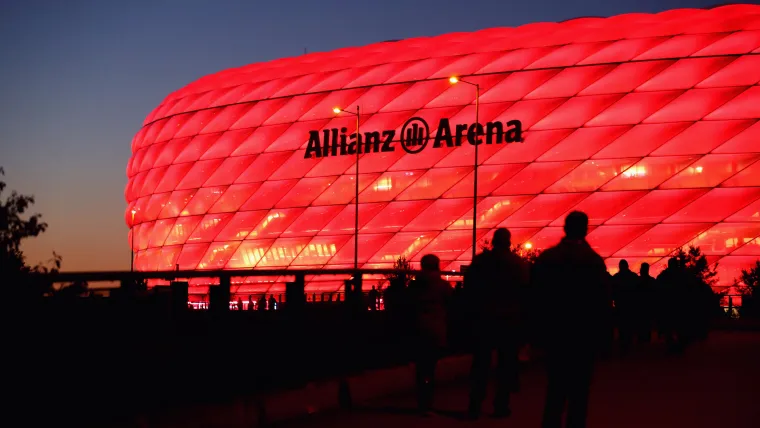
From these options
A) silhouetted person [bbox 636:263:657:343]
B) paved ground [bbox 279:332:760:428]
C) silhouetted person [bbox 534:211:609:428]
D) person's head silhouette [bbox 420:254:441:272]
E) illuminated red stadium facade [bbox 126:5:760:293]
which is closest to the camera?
silhouetted person [bbox 534:211:609:428]

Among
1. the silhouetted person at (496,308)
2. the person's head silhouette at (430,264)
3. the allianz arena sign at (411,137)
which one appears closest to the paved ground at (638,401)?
the silhouetted person at (496,308)

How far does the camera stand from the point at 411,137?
159ft

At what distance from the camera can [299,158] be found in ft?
168

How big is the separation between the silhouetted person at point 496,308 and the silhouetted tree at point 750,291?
2566 centimetres

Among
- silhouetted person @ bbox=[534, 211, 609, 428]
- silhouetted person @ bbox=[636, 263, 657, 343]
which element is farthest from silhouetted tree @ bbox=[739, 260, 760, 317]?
silhouetted person @ bbox=[534, 211, 609, 428]

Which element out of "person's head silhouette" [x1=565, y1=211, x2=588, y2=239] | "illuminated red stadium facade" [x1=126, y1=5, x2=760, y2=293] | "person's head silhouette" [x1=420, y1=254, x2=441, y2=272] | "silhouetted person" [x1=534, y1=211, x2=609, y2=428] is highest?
"illuminated red stadium facade" [x1=126, y1=5, x2=760, y2=293]

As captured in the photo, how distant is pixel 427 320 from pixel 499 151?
1396 inches

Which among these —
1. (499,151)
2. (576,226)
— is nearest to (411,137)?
(499,151)

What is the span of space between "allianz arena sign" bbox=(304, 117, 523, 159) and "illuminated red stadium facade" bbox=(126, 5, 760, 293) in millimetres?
202

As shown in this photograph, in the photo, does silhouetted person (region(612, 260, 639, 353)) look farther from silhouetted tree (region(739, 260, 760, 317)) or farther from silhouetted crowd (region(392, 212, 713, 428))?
silhouetted tree (region(739, 260, 760, 317))

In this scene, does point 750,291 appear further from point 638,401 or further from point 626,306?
point 638,401

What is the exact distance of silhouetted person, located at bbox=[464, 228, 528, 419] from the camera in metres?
10.3

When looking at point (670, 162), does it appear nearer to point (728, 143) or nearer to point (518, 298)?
point (728, 143)

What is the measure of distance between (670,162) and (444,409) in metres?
33.7
